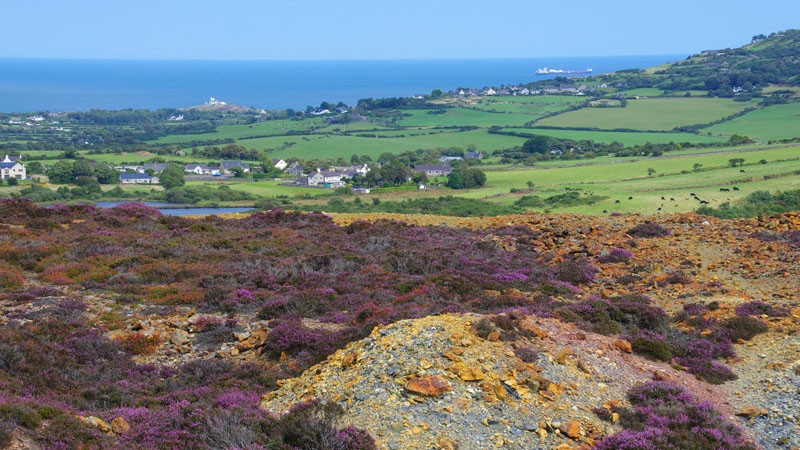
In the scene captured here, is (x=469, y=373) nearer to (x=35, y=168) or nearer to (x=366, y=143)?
(x=35, y=168)

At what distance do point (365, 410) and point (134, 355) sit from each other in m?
6.20

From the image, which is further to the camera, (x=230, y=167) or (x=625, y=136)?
(x=625, y=136)

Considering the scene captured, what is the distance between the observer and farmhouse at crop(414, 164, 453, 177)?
268ft

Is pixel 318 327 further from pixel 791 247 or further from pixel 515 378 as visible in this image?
pixel 791 247

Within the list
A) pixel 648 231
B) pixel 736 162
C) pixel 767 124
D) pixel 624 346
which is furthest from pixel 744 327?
pixel 767 124

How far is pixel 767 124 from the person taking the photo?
4555 inches

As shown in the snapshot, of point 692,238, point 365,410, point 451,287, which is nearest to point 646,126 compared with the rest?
point 692,238

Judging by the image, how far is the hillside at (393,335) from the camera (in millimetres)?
11133

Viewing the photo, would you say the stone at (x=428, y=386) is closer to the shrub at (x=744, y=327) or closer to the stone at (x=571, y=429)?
the stone at (x=571, y=429)

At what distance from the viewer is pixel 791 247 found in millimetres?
23172

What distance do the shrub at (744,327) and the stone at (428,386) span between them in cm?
785

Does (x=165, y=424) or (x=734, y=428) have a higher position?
(x=165, y=424)

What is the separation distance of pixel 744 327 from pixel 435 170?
68777 millimetres

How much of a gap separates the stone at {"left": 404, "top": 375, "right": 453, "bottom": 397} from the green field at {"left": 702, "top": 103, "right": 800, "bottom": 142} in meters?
100
